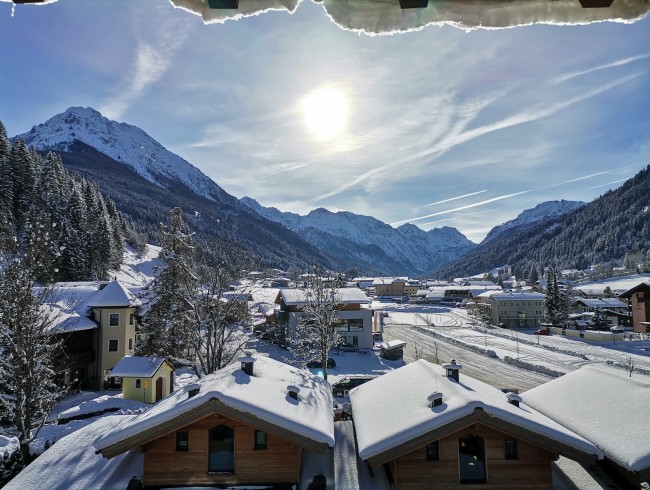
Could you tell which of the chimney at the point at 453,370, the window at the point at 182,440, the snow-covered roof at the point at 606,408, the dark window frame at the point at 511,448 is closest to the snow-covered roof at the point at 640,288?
the snow-covered roof at the point at 606,408

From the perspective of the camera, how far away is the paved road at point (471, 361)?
40.9 metres

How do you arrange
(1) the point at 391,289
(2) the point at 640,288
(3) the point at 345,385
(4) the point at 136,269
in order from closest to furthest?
(3) the point at 345,385 → (2) the point at 640,288 → (4) the point at 136,269 → (1) the point at 391,289

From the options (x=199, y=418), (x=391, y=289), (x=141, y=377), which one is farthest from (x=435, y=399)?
(x=391, y=289)

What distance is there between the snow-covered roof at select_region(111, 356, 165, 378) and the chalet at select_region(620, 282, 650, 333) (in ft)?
247

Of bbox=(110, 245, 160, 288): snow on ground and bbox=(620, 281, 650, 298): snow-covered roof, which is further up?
bbox=(110, 245, 160, 288): snow on ground

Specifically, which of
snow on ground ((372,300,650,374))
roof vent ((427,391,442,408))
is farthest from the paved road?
roof vent ((427,391,442,408))

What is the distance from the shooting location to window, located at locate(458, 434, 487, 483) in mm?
11956

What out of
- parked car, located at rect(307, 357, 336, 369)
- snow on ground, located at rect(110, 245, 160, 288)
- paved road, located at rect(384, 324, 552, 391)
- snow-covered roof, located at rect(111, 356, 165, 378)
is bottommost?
paved road, located at rect(384, 324, 552, 391)

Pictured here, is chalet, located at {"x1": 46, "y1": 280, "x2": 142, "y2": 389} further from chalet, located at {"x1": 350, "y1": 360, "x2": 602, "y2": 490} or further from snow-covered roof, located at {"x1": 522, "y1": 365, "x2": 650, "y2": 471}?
snow-covered roof, located at {"x1": 522, "y1": 365, "x2": 650, "y2": 471}

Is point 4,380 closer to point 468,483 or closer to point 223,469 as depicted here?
point 223,469

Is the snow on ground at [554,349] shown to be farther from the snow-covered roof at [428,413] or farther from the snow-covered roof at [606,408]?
the snow-covered roof at [428,413]

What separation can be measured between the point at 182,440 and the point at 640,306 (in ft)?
278

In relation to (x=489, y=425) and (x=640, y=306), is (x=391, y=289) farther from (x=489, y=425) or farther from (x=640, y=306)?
(x=489, y=425)

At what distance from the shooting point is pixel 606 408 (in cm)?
1359
